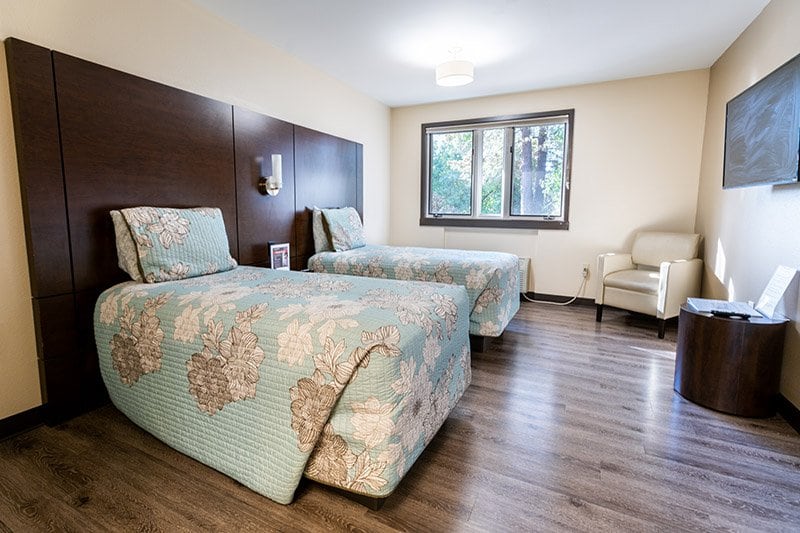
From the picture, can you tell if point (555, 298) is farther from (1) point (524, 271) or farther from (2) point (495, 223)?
(2) point (495, 223)

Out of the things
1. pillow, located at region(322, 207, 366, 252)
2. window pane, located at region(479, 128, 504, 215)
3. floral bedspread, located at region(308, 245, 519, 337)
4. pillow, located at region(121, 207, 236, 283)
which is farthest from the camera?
window pane, located at region(479, 128, 504, 215)

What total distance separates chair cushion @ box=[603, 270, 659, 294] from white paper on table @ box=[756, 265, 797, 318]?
1219 millimetres

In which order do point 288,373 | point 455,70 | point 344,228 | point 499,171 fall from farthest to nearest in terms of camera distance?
point 499,171
point 344,228
point 455,70
point 288,373

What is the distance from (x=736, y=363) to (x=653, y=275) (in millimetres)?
1603

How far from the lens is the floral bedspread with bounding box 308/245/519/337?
2.84 metres

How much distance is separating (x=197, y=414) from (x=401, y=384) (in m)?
0.88

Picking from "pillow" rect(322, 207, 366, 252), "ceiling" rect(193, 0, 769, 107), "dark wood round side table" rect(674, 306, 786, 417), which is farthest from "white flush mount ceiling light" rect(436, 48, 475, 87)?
"dark wood round side table" rect(674, 306, 786, 417)

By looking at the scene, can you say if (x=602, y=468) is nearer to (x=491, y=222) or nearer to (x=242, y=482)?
(x=242, y=482)

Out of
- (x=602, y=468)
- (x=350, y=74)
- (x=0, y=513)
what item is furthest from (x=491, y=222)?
(x=0, y=513)

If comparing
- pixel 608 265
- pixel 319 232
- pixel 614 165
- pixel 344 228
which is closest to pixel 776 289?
pixel 608 265

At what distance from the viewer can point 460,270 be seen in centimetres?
296

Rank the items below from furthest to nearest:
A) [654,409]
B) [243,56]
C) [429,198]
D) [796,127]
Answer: [429,198], [243,56], [654,409], [796,127]

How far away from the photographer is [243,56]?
2900mm

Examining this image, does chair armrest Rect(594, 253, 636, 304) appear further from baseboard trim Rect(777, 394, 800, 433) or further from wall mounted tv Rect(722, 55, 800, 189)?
baseboard trim Rect(777, 394, 800, 433)
